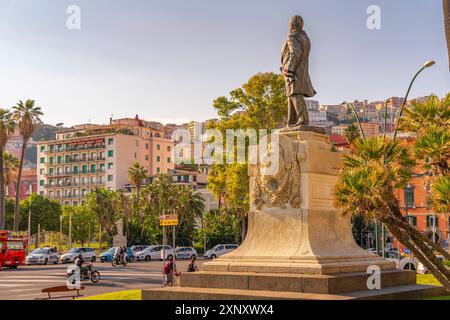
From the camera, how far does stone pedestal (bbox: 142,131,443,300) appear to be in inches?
509

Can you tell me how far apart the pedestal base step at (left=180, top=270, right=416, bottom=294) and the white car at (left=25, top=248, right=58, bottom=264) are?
3808 cm

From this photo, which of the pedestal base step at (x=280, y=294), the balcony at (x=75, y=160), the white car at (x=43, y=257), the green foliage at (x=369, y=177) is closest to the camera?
the green foliage at (x=369, y=177)

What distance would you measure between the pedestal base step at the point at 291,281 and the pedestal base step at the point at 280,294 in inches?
7.6

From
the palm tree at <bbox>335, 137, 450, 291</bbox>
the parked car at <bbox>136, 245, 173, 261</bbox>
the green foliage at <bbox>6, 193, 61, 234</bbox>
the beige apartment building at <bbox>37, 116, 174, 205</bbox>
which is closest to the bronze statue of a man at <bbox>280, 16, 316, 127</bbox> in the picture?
the palm tree at <bbox>335, 137, 450, 291</bbox>

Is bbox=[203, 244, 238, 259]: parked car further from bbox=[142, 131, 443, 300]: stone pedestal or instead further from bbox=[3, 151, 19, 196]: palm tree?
bbox=[142, 131, 443, 300]: stone pedestal

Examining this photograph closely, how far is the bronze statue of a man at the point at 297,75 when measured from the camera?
15.1 metres

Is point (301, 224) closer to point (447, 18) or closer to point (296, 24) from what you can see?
point (296, 24)

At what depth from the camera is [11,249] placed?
4359 centimetres

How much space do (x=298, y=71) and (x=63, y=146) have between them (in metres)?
114

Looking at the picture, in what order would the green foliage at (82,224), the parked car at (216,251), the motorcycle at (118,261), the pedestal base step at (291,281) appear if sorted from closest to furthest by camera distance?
the pedestal base step at (291,281) < the motorcycle at (118,261) < the parked car at (216,251) < the green foliage at (82,224)

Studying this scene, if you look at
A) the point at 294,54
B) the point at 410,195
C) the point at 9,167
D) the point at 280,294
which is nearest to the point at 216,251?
the point at 410,195

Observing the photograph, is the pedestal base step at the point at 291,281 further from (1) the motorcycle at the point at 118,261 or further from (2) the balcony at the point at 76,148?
(2) the balcony at the point at 76,148

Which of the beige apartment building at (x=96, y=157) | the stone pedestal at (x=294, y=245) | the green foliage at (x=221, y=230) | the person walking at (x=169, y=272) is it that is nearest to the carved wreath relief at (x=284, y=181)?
the stone pedestal at (x=294, y=245)

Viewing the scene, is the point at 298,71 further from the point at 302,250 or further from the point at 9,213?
the point at 9,213
